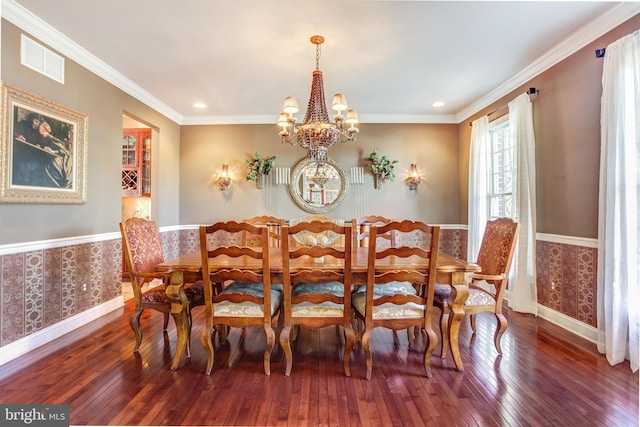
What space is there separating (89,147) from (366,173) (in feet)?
12.3

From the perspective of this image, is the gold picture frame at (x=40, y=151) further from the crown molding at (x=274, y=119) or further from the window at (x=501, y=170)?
the window at (x=501, y=170)

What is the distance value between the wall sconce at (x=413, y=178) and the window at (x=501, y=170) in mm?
1118

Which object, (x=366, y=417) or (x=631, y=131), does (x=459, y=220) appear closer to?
(x=631, y=131)

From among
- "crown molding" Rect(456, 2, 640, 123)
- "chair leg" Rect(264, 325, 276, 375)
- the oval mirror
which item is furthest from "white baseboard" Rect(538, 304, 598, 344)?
the oval mirror

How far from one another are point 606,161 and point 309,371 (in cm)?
287

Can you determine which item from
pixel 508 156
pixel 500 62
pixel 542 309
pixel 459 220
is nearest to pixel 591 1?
pixel 500 62

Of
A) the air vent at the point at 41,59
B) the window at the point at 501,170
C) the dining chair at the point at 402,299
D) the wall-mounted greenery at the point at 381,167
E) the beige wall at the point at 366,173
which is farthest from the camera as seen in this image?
the beige wall at the point at 366,173

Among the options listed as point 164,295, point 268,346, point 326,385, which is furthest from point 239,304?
point 326,385

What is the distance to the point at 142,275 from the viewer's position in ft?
7.47

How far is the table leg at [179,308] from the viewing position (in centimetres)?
210

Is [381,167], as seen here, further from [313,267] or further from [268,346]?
[268,346]

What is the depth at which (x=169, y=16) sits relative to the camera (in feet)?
7.89

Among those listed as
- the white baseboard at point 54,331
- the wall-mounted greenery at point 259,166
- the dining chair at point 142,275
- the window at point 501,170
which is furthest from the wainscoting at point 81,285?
the wall-mounted greenery at point 259,166

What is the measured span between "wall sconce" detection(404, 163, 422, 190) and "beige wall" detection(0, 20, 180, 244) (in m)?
4.04
